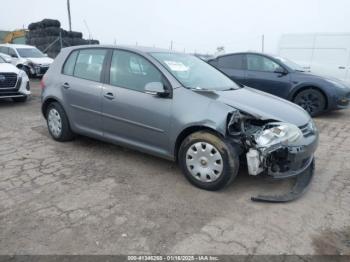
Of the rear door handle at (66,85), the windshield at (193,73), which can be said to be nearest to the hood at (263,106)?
the windshield at (193,73)

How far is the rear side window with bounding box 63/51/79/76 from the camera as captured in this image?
5.12 meters

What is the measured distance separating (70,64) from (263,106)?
303cm

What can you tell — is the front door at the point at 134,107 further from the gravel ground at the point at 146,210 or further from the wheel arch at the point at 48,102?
the wheel arch at the point at 48,102

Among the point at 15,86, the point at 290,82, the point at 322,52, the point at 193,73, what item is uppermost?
the point at 193,73

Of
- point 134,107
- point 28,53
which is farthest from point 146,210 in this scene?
point 28,53

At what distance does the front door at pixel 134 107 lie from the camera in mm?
4027

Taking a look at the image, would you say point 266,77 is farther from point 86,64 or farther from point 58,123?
point 58,123

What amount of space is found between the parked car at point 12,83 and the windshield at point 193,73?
17.9ft

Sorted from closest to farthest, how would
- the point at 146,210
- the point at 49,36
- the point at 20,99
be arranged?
the point at 146,210 → the point at 20,99 → the point at 49,36

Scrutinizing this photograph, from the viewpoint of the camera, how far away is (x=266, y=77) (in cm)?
822

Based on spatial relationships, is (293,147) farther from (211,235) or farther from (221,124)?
(211,235)

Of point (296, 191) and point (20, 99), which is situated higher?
point (296, 191)

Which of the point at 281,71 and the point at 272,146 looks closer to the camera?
the point at 272,146

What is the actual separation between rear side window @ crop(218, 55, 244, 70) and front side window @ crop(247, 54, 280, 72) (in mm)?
217
